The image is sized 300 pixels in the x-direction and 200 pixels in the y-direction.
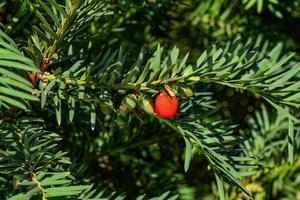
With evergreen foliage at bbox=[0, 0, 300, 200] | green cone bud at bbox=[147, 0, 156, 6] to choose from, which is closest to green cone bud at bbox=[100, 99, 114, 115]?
evergreen foliage at bbox=[0, 0, 300, 200]

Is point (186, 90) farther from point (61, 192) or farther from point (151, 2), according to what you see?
point (151, 2)

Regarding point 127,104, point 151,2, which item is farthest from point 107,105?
point 151,2

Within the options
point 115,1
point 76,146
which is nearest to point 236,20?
point 115,1

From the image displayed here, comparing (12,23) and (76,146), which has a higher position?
(12,23)

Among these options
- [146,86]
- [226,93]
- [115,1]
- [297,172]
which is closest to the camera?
[146,86]

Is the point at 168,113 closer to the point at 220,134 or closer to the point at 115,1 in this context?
the point at 220,134

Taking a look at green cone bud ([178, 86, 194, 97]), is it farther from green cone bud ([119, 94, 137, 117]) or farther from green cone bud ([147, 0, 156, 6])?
green cone bud ([147, 0, 156, 6])
